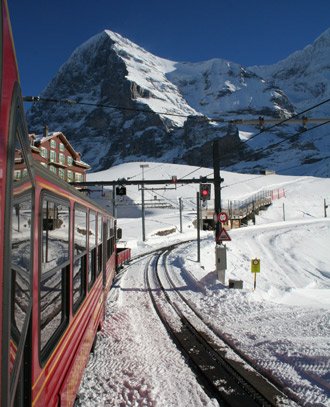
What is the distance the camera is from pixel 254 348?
→ 289 inches

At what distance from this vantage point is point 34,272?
8.13ft

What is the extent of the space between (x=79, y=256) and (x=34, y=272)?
2.20 metres

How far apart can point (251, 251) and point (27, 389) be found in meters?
31.7

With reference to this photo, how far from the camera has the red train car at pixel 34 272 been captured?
1.46 meters

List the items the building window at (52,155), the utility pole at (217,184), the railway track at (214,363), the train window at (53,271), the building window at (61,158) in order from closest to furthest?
1. the train window at (53,271)
2. the railway track at (214,363)
3. the utility pole at (217,184)
4. the building window at (52,155)
5. the building window at (61,158)

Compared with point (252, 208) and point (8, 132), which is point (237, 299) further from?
point (252, 208)

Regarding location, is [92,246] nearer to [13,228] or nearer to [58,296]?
[58,296]

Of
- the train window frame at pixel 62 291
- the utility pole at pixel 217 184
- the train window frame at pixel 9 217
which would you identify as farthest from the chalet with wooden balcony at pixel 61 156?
the train window frame at pixel 9 217

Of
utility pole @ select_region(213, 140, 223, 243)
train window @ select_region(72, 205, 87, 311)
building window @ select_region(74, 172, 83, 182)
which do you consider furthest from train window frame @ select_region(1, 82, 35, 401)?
building window @ select_region(74, 172, 83, 182)

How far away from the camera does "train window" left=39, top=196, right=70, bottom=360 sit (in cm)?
288

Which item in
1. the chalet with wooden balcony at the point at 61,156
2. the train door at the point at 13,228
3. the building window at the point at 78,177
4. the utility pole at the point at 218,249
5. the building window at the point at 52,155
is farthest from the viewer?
the building window at the point at 78,177

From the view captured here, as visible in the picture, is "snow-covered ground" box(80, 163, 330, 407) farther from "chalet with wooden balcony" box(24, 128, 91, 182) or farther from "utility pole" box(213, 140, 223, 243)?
"chalet with wooden balcony" box(24, 128, 91, 182)

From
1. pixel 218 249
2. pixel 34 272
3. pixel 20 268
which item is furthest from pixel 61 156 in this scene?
pixel 20 268

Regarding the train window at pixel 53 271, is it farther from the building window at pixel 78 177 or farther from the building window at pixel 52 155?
the building window at pixel 78 177
